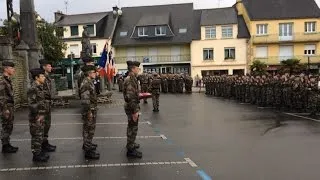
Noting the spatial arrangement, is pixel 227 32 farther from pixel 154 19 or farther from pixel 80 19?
pixel 80 19

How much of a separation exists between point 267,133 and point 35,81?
6.02 metres

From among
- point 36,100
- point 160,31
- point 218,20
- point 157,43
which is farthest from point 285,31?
point 36,100

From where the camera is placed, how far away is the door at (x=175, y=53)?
204 ft

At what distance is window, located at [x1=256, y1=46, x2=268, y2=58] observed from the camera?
5944 cm

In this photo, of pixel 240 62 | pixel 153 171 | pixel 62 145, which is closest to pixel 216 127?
pixel 62 145

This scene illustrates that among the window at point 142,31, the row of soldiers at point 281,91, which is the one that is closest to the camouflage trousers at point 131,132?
the row of soldiers at point 281,91

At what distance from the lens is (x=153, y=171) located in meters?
8.05

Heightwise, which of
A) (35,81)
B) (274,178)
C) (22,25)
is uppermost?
(22,25)

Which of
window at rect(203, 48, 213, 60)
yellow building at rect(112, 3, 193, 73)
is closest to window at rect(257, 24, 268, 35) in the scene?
window at rect(203, 48, 213, 60)

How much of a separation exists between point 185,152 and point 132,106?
1.42m

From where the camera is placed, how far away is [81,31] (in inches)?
2499

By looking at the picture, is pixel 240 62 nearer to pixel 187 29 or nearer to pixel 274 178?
pixel 187 29

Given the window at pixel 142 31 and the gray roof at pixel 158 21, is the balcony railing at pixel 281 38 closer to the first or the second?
the gray roof at pixel 158 21

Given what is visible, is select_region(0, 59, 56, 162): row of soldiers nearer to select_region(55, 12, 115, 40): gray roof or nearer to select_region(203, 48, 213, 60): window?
select_region(203, 48, 213, 60): window
